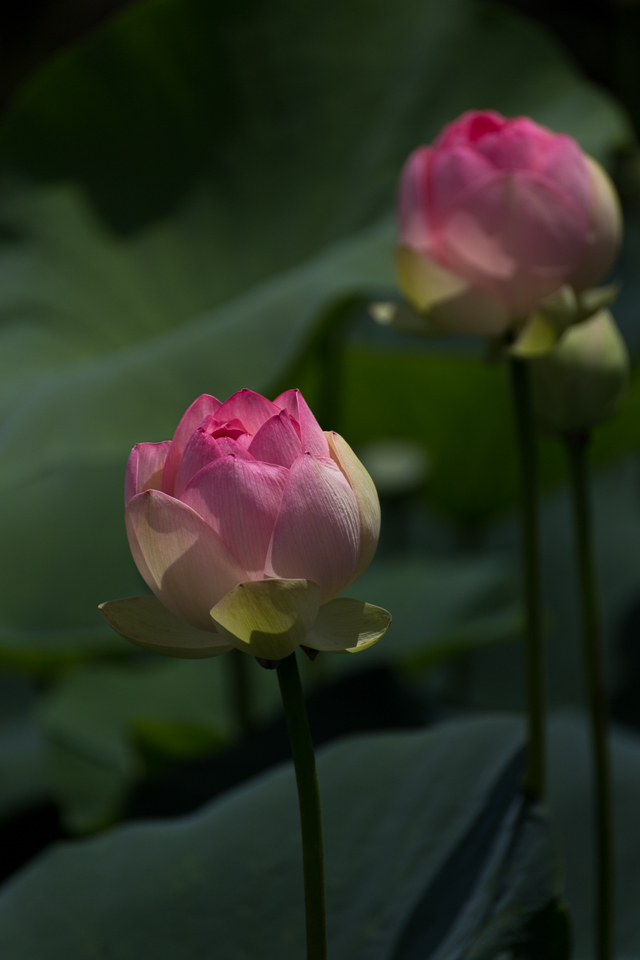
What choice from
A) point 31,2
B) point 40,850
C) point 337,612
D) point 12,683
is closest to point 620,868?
point 337,612

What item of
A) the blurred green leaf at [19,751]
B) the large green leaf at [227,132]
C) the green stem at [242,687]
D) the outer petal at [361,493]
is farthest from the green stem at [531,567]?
the blurred green leaf at [19,751]

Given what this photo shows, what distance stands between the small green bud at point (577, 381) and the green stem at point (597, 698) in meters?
0.01

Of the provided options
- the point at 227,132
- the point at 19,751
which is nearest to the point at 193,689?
the point at 19,751

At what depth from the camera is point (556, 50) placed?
0.83 metres

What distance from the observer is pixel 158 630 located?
240mm

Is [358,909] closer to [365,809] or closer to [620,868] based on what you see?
[365,809]

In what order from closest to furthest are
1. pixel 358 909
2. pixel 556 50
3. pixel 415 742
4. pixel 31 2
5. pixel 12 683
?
pixel 358 909 < pixel 415 742 < pixel 556 50 < pixel 12 683 < pixel 31 2

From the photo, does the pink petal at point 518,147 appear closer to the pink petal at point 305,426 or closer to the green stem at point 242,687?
the pink petal at point 305,426

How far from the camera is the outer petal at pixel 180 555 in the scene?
0.22 meters

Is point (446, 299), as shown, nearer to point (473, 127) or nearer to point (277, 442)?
point (473, 127)

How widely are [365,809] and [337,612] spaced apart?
0.81ft

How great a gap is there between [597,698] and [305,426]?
0.94ft

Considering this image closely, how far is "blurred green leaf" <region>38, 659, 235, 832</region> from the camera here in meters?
0.82

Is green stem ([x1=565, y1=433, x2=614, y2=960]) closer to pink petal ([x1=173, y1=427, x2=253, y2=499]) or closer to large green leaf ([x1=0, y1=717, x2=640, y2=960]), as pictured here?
large green leaf ([x1=0, y1=717, x2=640, y2=960])
